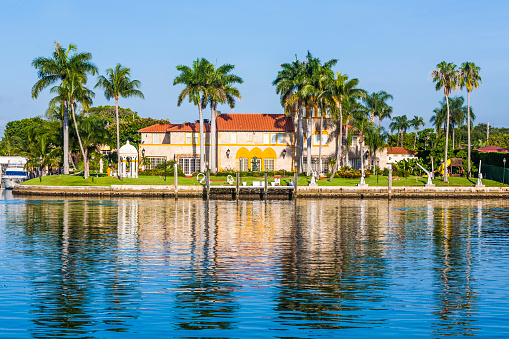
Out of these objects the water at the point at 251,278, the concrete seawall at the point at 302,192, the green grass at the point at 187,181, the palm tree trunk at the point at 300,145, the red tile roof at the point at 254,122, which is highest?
the red tile roof at the point at 254,122

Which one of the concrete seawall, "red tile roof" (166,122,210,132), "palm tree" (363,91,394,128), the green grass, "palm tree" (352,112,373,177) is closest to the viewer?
the concrete seawall

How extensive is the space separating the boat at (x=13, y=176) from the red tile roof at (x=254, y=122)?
31.3 m

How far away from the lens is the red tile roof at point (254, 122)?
89.7 meters

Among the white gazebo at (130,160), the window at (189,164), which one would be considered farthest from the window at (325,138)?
the white gazebo at (130,160)

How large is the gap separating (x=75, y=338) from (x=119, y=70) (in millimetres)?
66805

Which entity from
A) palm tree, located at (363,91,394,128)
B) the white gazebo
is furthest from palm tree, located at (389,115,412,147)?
the white gazebo

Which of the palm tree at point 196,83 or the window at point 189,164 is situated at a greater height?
the palm tree at point 196,83

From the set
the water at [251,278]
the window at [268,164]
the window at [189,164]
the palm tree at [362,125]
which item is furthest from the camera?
the window at [268,164]

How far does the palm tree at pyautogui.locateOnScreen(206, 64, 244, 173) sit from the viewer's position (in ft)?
275

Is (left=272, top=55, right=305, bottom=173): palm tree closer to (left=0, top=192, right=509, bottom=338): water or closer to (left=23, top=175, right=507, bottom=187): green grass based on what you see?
(left=23, top=175, right=507, bottom=187): green grass

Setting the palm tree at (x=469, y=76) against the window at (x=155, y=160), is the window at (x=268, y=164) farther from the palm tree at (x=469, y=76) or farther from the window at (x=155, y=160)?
the palm tree at (x=469, y=76)

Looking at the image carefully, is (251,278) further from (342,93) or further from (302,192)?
(342,93)

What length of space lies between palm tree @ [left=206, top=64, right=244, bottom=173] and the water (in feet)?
137

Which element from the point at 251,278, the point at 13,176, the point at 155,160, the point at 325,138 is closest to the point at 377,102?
the point at 325,138
